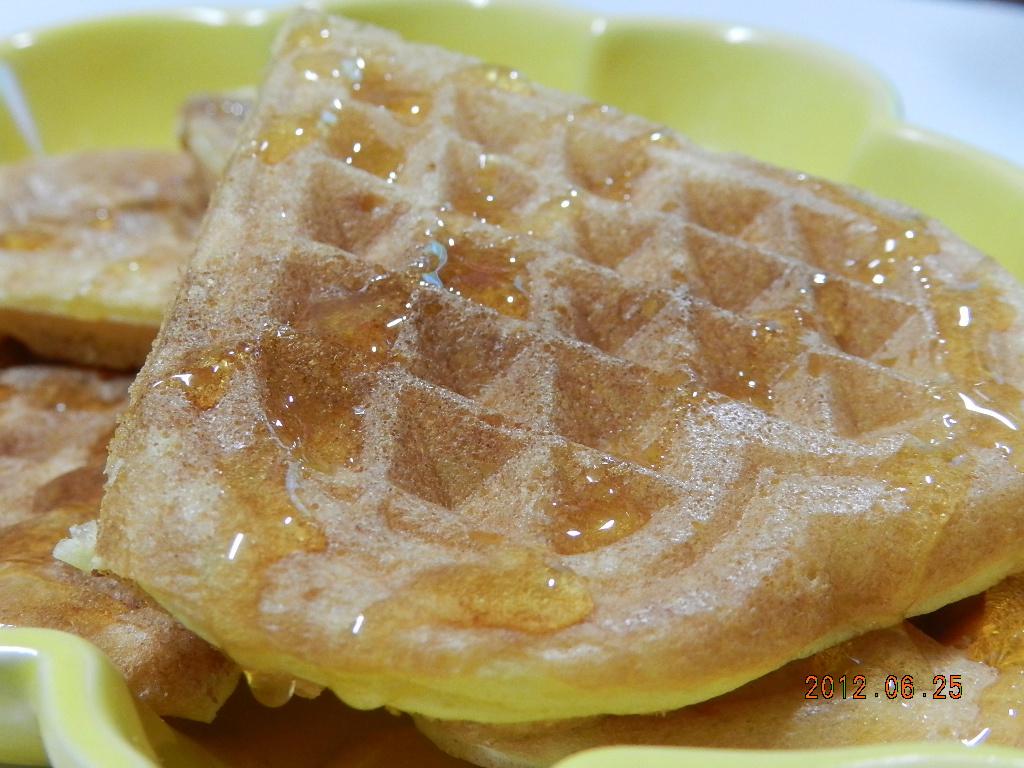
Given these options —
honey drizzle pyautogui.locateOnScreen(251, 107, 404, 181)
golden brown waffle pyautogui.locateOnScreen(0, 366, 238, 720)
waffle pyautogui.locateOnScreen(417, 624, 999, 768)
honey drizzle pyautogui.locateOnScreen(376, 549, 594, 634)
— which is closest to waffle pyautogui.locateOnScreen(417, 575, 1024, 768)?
waffle pyautogui.locateOnScreen(417, 624, 999, 768)

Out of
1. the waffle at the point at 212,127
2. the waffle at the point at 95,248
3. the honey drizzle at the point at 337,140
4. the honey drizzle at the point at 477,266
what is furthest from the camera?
the waffle at the point at 212,127

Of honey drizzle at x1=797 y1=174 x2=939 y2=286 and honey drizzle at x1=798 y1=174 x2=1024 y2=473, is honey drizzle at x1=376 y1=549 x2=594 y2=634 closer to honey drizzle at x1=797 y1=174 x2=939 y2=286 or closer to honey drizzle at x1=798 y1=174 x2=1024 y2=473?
honey drizzle at x1=798 y1=174 x2=1024 y2=473

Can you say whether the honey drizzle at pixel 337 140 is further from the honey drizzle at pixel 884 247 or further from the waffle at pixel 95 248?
the honey drizzle at pixel 884 247

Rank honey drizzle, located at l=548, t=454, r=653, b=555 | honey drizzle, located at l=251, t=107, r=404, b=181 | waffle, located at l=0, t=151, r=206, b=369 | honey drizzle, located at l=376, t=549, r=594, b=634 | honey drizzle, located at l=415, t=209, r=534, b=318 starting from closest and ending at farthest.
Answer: honey drizzle, located at l=376, t=549, r=594, b=634, honey drizzle, located at l=548, t=454, r=653, b=555, honey drizzle, located at l=415, t=209, r=534, b=318, honey drizzle, located at l=251, t=107, r=404, b=181, waffle, located at l=0, t=151, r=206, b=369

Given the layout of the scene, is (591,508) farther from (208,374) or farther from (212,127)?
(212,127)

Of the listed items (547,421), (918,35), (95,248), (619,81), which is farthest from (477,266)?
(918,35)

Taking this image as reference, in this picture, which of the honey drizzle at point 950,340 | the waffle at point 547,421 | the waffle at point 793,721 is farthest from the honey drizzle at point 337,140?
the waffle at point 793,721

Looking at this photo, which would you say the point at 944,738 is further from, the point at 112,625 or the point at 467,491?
the point at 112,625
